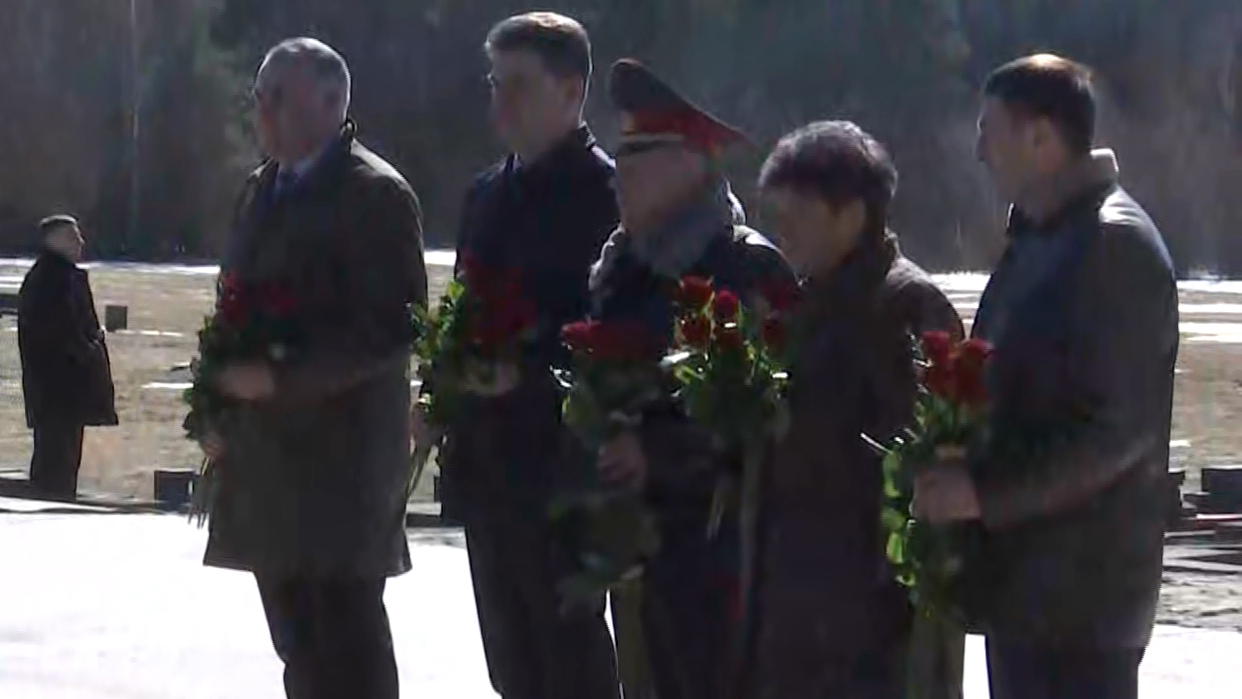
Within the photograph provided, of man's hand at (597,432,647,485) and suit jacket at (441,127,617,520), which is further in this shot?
suit jacket at (441,127,617,520)

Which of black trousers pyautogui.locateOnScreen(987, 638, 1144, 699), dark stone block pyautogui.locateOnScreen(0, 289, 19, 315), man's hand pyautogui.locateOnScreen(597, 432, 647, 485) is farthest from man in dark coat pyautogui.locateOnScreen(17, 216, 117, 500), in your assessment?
dark stone block pyautogui.locateOnScreen(0, 289, 19, 315)

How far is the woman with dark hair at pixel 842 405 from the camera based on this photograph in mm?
5703

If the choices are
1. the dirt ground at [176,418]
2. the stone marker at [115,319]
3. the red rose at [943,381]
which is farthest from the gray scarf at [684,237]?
the stone marker at [115,319]

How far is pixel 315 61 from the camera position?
22.5 ft

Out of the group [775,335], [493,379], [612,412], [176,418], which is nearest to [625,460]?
[612,412]

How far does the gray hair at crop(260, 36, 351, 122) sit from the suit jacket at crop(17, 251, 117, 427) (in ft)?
34.2

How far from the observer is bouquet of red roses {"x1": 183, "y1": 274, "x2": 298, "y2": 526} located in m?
6.83

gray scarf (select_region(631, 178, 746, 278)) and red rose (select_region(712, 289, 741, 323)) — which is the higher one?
gray scarf (select_region(631, 178, 746, 278))

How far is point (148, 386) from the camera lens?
27188mm

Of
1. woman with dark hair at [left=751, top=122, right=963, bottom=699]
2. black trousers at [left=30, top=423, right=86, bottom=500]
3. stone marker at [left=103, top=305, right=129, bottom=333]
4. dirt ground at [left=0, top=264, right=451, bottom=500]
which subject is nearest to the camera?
woman with dark hair at [left=751, top=122, right=963, bottom=699]

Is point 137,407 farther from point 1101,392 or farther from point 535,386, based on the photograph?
point 1101,392

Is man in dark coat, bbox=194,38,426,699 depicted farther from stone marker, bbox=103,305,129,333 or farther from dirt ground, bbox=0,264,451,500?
stone marker, bbox=103,305,129,333

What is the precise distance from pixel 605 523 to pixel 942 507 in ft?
3.36

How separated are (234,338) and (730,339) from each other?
1538mm
